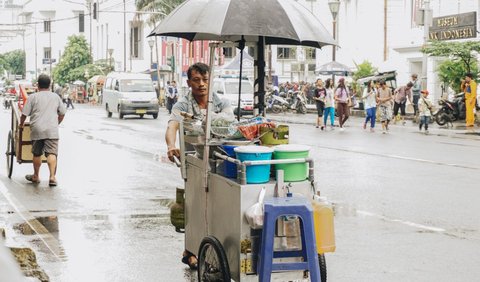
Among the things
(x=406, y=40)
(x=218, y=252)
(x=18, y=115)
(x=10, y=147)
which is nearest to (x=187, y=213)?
(x=218, y=252)

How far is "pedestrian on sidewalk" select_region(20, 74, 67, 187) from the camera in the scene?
11.8 m

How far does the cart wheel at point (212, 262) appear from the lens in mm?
5262

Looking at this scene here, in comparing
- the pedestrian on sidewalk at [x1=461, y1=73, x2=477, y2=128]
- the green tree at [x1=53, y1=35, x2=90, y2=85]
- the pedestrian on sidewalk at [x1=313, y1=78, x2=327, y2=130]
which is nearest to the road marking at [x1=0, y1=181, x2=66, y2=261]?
the pedestrian on sidewalk at [x1=313, y1=78, x2=327, y2=130]

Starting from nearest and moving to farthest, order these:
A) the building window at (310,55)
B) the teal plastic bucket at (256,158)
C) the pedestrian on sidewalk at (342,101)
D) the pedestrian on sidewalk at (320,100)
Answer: the teal plastic bucket at (256,158), the pedestrian on sidewalk at (342,101), the pedestrian on sidewalk at (320,100), the building window at (310,55)

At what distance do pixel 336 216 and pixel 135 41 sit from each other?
74.9 m

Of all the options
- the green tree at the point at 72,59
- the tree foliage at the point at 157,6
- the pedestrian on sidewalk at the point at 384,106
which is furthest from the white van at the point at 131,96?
the green tree at the point at 72,59

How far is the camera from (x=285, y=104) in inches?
1704

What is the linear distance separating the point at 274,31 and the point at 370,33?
42.5 meters

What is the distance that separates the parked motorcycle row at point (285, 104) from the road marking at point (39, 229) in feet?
105

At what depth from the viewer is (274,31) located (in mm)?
5605

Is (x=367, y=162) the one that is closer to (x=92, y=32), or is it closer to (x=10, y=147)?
(x=10, y=147)

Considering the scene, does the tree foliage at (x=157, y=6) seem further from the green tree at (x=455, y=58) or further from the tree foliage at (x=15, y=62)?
the tree foliage at (x=15, y=62)

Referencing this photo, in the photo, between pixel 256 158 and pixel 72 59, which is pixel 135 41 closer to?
pixel 72 59

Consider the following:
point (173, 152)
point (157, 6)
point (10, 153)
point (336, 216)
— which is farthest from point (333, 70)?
point (173, 152)
